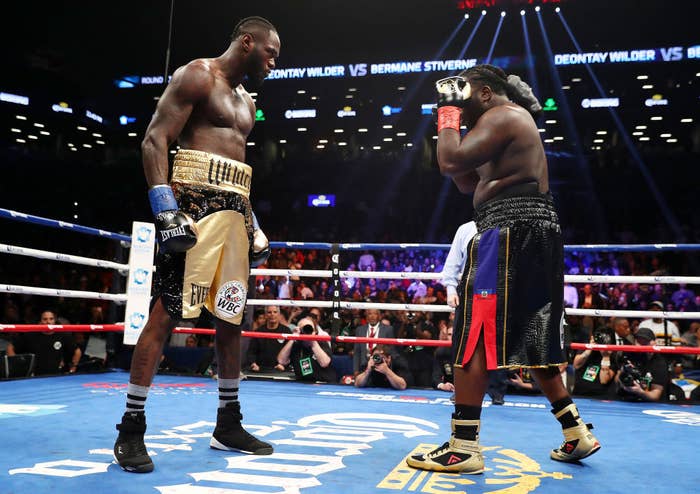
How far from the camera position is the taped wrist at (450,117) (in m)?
1.78

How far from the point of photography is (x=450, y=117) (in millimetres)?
1789

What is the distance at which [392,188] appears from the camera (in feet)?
51.5

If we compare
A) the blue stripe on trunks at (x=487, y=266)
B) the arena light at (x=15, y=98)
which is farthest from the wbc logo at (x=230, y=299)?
the arena light at (x=15, y=98)

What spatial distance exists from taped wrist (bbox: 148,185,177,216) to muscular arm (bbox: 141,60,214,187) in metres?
0.03

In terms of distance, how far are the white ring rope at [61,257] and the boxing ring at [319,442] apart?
2cm

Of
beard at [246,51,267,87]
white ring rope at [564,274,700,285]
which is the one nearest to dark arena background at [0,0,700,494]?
white ring rope at [564,274,700,285]

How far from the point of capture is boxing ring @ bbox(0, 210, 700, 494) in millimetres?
1438

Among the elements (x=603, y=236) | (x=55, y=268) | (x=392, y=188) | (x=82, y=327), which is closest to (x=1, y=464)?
(x=82, y=327)

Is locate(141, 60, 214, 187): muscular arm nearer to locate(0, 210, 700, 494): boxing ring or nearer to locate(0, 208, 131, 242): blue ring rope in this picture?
locate(0, 210, 700, 494): boxing ring

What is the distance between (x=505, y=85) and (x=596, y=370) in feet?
8.21

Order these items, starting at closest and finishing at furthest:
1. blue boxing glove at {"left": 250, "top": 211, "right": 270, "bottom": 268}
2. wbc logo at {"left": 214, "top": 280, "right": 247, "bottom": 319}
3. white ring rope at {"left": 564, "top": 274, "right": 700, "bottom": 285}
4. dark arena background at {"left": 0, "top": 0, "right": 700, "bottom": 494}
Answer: wbc logo at {"left": 214, "top": 280, "right": 247, "bottom": 319} < blue boxing glove at {"left": 250, "top": 211, "right": 270, "bottom": 268} < dark arena background at {"left": 0, "top": 0, "right": 700, "bottom": 494} < white ring rope at {"left": 564, "top": 274, "right": 700, "bottom": 285}

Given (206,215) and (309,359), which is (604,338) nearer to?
(309,359)

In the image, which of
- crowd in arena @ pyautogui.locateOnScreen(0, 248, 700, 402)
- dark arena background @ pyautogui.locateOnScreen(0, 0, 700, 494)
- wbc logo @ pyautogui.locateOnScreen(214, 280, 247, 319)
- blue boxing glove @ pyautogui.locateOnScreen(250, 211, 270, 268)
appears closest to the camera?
wbc logo @ pyautogui.locateOnScreen(214, 280, 247, 319)

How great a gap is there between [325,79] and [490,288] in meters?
15.6
